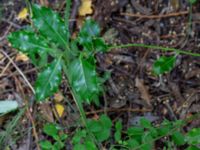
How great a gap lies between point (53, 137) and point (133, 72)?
481 millimetres

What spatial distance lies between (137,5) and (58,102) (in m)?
0.62

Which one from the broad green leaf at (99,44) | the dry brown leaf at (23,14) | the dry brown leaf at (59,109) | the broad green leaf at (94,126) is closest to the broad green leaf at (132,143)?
the broad green leaf at (94,126)

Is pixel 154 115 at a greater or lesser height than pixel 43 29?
lesser

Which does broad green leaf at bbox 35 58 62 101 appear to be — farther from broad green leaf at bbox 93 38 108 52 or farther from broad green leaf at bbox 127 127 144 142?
broad green leaf at bbox 127 127 144 142

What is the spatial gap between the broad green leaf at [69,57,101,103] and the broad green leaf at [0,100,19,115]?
694 millimetres

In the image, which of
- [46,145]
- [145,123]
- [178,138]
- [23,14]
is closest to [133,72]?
[145,123]

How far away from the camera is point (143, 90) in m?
1.85

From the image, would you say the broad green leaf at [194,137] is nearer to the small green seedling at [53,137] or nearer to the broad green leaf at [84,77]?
the broad green leaf at [84,77]

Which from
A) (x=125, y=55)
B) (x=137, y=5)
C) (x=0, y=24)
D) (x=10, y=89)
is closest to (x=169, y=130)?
(x=125, y=55)

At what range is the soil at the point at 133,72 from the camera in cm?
183

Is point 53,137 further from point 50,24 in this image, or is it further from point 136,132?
point 50,24

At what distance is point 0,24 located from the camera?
205cm

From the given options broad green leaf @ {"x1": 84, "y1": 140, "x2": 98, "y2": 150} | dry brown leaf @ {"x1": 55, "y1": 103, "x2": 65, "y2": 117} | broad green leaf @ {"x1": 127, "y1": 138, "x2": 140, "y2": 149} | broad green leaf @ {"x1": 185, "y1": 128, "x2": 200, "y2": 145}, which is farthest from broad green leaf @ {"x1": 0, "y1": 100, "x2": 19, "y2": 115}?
broad green leaf @ {"x1": 185, "y1": 128, "x2": 200, "y2": 145}

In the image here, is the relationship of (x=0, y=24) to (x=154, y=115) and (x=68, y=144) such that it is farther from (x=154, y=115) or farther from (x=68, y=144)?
(x=154, y=115)
